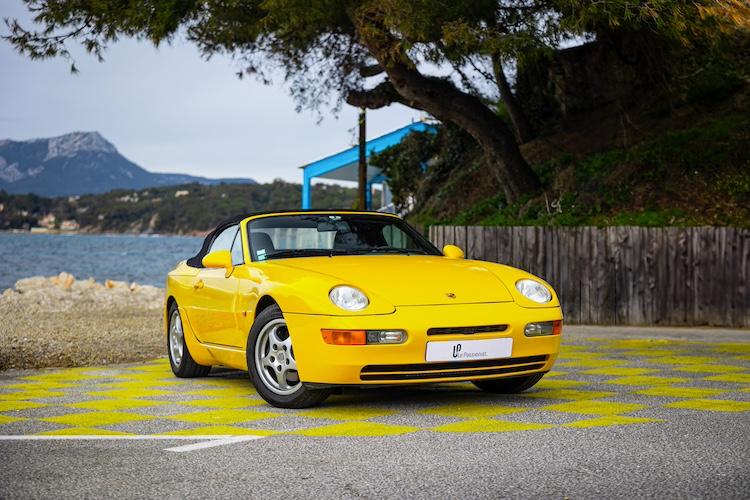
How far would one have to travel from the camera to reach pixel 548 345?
7.53 meters

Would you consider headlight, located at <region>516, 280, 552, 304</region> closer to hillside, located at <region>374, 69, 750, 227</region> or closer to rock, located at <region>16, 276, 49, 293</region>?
hillside, located at <region>374, 69, 750, 227</region>

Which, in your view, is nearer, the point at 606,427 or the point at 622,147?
the point at 606,427

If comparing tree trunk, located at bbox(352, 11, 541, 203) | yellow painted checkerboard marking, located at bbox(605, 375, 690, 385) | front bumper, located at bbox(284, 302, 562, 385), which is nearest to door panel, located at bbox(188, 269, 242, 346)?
front bumper, located at bbox(284, 302, 562, 385)

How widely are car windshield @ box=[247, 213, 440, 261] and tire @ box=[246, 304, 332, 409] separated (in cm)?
87

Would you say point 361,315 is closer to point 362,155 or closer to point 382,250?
point 382,250

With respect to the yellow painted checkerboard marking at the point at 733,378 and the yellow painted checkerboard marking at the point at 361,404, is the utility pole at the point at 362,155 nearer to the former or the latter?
the yellow painted checkerboard marking at the point at 361,404

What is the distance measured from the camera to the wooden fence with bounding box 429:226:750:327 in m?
15.8

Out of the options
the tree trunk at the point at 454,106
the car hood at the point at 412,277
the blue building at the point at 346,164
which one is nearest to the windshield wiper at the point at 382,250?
the car hood at the point at 412,277

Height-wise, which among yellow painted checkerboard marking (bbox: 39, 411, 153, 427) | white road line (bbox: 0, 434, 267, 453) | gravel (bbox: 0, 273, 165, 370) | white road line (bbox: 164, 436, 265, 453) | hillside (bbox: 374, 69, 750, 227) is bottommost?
gravel (bbox: 0, 273, 165, 370)

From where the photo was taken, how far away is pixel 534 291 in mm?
7676

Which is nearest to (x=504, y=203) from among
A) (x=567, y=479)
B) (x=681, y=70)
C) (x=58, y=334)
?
(x=681, y=70)

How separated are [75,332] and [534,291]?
879 centimetres

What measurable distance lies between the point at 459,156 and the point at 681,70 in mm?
7247

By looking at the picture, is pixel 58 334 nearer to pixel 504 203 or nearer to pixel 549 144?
pixel 504 203
